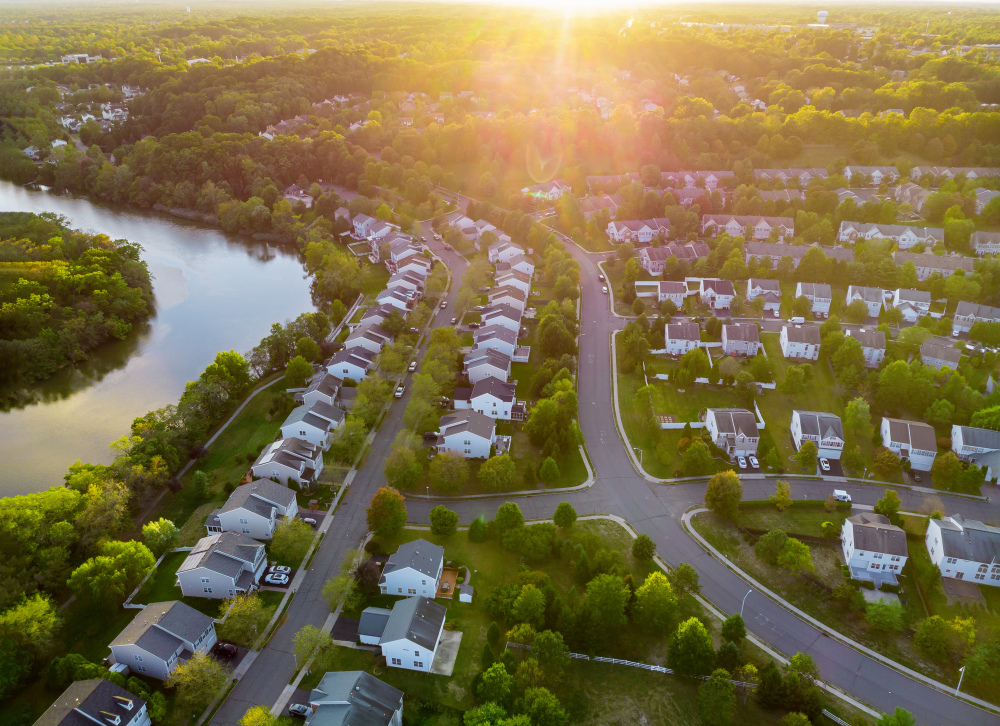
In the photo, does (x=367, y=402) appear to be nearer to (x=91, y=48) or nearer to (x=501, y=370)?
(x=501, y=370)

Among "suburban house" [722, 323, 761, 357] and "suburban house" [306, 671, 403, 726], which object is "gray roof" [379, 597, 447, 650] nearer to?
"suburban house" [306, 671, 403, 726]

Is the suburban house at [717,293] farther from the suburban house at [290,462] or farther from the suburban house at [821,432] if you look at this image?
Answer: the suburban house at [290,462]

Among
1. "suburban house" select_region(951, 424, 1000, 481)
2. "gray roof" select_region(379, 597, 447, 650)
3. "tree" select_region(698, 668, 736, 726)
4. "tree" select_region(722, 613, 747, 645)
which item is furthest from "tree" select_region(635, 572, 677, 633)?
"suburban house" select_region(951, 424, 1000, 481)

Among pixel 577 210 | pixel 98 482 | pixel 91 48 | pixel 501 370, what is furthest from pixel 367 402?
pixel 91 48

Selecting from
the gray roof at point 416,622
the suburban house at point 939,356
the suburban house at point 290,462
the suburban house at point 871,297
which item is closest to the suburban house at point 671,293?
the suburban house at point 871,297

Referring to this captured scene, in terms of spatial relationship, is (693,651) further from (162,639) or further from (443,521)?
(162,639)

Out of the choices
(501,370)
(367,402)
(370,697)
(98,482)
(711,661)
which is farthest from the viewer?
(501,370)

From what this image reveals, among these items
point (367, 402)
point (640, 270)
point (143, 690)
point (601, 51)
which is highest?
point (601, 51)
